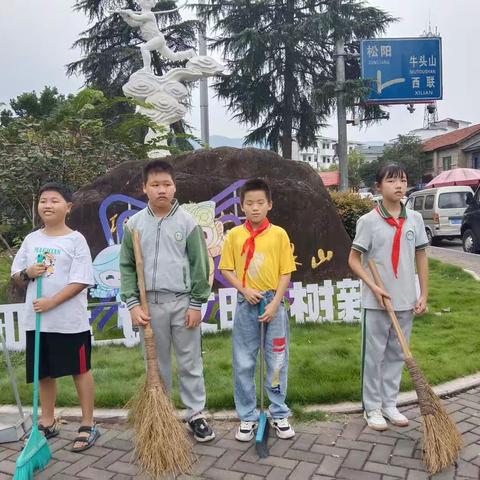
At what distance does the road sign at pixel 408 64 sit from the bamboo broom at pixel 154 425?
47.3 ft

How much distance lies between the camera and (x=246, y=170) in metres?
6.20

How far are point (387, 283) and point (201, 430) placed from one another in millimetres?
1455

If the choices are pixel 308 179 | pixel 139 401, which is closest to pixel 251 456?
pixel 139 401

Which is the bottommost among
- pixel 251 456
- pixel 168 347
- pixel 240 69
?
pixel 251 456

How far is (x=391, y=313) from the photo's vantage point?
9.93ft

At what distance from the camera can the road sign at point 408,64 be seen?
49.9 ft

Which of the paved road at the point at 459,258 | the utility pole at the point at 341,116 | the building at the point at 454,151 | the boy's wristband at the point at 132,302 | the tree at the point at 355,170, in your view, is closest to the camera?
the boy's wristband at the point at 132,302

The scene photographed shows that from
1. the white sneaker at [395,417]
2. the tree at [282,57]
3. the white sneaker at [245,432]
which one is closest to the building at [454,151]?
the tree at [282,57]

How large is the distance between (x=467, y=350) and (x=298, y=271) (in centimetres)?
226

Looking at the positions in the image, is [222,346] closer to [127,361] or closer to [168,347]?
[127,361]

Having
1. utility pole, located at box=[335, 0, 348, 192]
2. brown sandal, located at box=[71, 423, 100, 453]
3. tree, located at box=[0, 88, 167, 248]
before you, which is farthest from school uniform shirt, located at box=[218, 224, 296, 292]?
utility pole, located at box=[335, 0, 348, 192]

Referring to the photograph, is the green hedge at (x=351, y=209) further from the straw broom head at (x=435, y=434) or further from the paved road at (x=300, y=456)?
the straw broom head at (x=435, y=434)

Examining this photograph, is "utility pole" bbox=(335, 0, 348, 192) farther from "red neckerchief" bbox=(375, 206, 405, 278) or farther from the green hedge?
"red neckerchief" bbox=(375, 206, 405, 278)

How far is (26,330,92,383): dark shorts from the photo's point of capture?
296 centimetres
